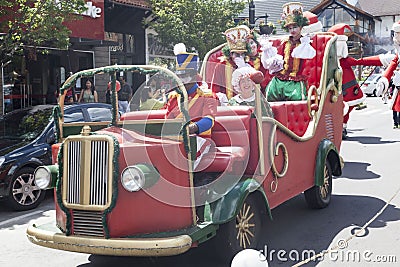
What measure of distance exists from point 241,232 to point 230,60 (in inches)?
123

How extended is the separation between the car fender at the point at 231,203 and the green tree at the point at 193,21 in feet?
53.7

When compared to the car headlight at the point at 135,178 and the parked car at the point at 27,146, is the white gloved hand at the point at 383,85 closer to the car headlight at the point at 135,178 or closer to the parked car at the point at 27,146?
the parked car at the point at 27,146

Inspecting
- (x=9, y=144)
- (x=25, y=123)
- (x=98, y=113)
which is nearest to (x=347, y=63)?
(x=98, y=113)

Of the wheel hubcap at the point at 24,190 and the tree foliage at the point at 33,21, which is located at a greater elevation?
the tree foliage at the point at 33,21

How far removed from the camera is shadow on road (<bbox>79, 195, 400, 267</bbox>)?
5.46m

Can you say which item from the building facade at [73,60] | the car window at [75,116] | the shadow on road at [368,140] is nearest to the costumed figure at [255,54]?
the car window at [75,116]

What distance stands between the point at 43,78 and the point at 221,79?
11.3 m

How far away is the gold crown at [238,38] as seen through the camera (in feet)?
23.8

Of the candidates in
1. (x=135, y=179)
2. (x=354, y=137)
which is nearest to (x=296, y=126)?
(x=135, y=179)

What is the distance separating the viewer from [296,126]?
23.3 feet

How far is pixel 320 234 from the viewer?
6.22 meters

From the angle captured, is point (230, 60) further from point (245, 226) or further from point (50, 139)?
point (245, 226)

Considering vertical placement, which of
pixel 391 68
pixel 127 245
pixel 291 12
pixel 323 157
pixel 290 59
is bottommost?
pixel 127 245

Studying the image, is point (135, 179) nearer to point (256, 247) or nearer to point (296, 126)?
point (256, 247)
